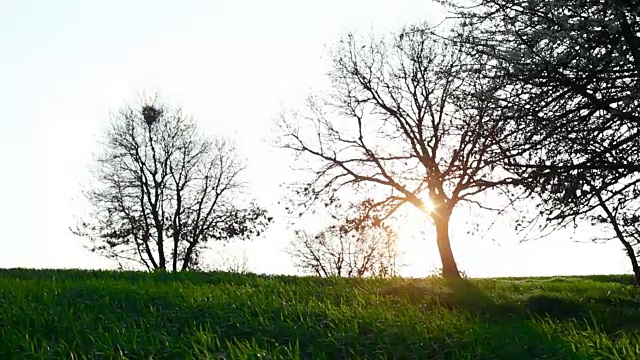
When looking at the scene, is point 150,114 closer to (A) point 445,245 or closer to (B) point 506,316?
(A) point 445,245

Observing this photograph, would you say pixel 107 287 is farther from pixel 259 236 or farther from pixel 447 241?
pixel 259 236

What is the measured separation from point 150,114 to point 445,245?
45.8 feet

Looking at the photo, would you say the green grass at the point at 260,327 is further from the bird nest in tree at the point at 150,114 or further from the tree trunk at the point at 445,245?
the bird nest in tree at the point at 150,114

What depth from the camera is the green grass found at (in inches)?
224

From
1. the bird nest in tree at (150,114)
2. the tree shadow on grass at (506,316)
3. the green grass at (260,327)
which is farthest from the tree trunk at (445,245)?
the bird nest in tree at (150,114)

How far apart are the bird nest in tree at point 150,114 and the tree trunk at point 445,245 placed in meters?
13.2

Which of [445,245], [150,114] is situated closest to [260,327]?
[445,245]

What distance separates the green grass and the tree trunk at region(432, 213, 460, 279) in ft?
34.6

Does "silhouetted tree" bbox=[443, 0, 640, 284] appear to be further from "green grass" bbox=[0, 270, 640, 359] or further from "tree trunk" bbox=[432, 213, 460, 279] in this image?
"tree trunk" bbox=[432, 213, 460, 279]

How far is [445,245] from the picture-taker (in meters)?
20.6

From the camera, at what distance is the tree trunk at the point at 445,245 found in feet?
67.3

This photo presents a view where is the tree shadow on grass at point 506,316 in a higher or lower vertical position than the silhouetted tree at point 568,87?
lower

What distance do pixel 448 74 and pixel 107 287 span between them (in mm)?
5457

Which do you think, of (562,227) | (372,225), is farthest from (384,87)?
(562,227)
